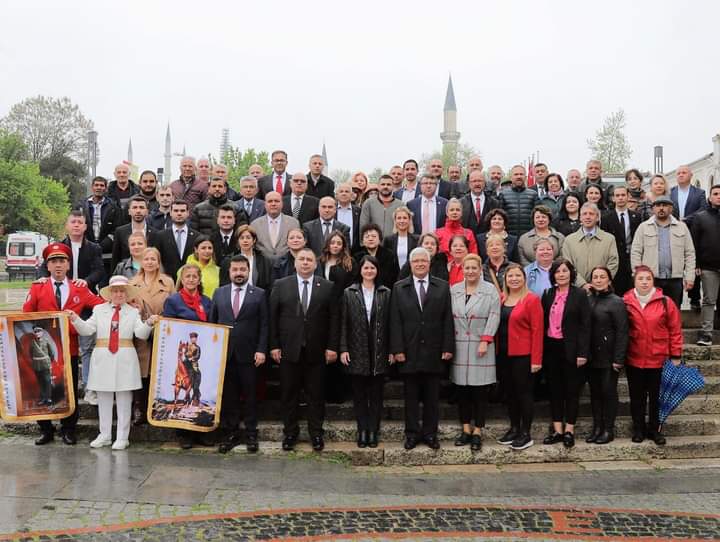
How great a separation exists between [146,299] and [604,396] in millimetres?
4980

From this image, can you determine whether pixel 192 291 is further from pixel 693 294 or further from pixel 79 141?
pixel 79 141

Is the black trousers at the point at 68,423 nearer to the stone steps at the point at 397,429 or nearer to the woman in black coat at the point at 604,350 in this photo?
the stone steps at the point at 397,429

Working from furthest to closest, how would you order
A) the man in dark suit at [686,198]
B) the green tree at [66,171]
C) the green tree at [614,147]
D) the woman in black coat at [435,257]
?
the green tree at [66,171] < the green tree at [614,147] < the man in dark suit at [686,198] < the woman in black coat at [435,257]

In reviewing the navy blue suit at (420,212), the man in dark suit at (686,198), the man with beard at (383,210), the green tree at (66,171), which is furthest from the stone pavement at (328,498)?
the green tree at (66,171)

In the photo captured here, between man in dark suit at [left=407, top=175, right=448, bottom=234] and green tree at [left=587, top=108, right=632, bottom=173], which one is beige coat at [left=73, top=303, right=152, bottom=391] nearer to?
man in dark suit at [left=407, top=175, right=448, bottom=234]

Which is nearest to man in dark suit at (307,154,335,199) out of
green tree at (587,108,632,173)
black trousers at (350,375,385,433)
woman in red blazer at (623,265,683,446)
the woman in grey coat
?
the woman in grey coat

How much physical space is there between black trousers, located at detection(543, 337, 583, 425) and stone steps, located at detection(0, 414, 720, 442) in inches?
13.6

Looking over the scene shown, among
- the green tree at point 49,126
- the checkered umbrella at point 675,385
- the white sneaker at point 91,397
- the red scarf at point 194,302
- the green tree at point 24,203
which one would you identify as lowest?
the white sneaker at point 91,397

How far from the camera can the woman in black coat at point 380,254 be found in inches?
296

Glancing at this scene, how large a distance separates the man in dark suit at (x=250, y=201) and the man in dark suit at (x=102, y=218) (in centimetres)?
174

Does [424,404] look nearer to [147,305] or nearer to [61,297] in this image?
[147,305]

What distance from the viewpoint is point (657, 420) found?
7.13 m

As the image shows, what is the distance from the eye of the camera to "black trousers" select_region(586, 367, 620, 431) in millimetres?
7031

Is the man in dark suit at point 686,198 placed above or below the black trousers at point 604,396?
above
